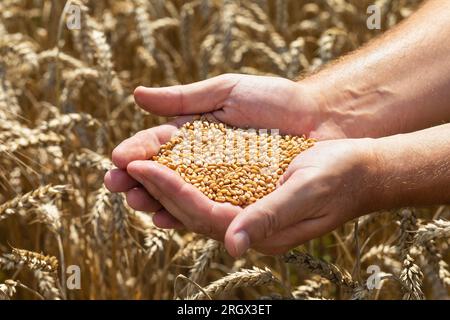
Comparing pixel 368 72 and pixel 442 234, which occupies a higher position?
pixel 368 72

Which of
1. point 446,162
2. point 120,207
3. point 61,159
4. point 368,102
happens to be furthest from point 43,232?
point 446,162

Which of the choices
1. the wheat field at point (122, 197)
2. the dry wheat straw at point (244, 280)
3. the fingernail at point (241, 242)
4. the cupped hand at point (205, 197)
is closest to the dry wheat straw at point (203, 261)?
the wheat field at point (122, 197)

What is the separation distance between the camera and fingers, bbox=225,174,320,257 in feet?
5.82

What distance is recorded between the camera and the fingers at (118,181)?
6.93 feet

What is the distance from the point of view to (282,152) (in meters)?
2.25

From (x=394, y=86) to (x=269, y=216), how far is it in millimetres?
859

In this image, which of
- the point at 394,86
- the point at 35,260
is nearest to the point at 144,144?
the point at 35,260

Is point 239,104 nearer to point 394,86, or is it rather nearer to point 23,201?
point 394,86

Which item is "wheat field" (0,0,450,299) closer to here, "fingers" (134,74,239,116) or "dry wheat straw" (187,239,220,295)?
"dry wheat straw" (187,239,220,295)

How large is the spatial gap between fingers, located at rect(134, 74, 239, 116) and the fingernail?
615 millimetres

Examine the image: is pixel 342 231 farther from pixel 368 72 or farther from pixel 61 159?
pixel 61 159


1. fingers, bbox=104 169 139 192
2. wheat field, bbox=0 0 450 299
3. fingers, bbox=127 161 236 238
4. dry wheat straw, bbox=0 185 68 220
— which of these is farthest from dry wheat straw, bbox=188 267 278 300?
dry wheat straw, bbox=0 185 68 220

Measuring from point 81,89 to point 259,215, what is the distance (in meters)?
1.81

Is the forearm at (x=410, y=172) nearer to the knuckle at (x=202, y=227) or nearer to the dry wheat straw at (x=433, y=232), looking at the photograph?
the dry wheat straw at (x=433, y=232)
